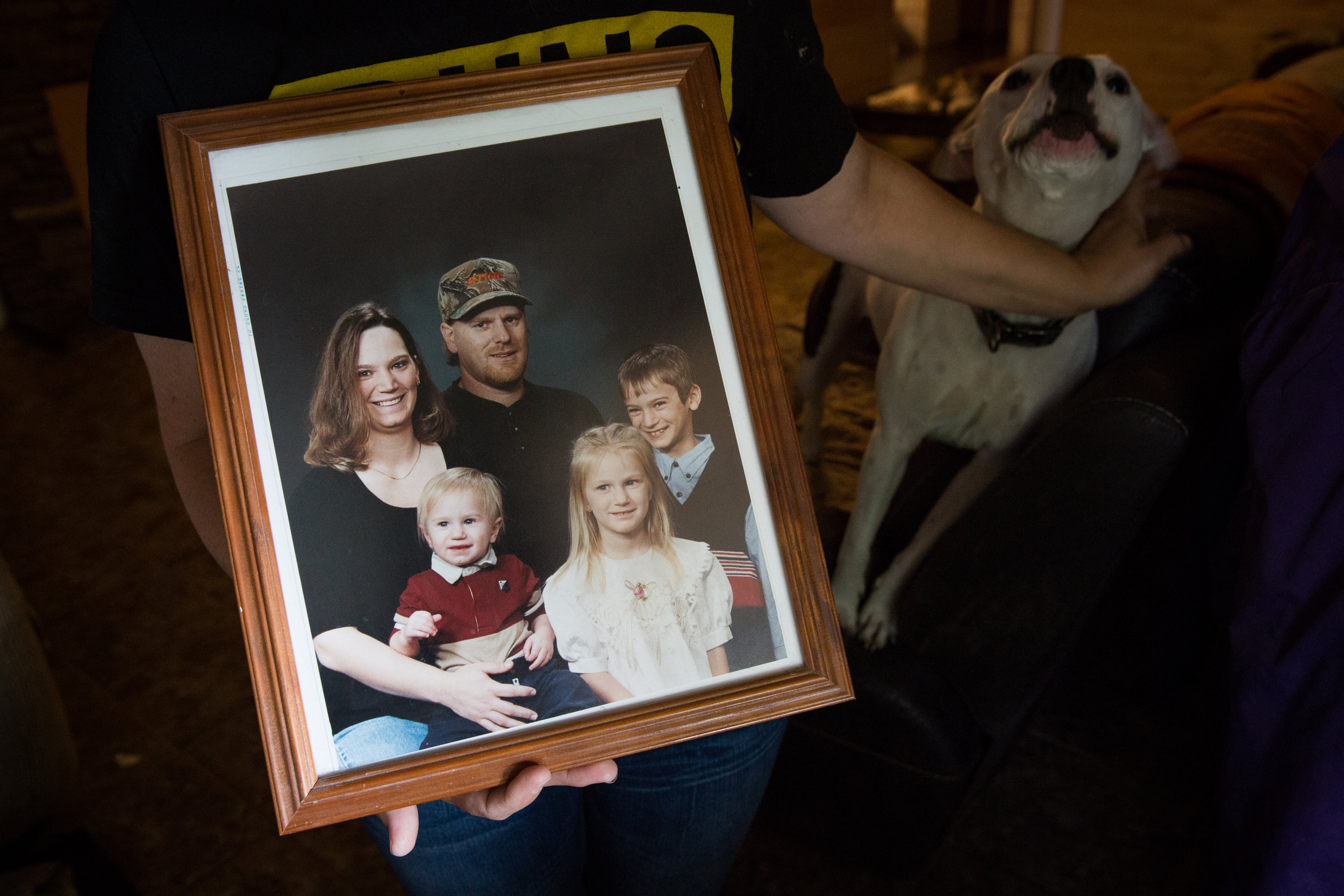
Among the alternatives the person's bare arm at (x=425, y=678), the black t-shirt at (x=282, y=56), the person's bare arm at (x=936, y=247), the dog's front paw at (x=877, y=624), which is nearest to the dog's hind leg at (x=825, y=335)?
the dog's front paw at (x=877, y=624)

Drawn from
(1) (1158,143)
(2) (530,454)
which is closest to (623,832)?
(2) (530,454)

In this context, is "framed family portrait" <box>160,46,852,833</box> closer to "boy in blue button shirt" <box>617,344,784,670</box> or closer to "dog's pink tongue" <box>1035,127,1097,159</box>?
"boy in blue button shirt" <box>617,344,784,670</box>

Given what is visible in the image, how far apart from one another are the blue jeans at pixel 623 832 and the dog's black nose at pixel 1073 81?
796 mm

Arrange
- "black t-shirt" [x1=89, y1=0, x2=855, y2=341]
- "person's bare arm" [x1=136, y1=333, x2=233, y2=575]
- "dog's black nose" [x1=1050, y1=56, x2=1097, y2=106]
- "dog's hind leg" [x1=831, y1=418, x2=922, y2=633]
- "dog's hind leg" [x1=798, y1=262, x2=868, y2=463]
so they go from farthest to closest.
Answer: "dog's hind leg" [x1=798, y1=262, x2=868, y2=463] < "dog's hind leg" [x1=831, y1=418, x2=922, y2=633] < "dog's black nose" [x1=1050, y1=56, x2=1097, y2=106] < "person's bare arm" [x1=136, y1=333, x2=233, y2=575] < "black t-shirt" [x1=89, y1=0, x2=855, y2=341]

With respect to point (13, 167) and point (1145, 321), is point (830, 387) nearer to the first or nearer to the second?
point (1145, 321)

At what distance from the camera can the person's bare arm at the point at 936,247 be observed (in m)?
0.75

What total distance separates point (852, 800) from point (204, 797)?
116 centimetres

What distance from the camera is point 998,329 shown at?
1.10 meters

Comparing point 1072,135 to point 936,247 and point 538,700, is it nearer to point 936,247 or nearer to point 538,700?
point 936,247

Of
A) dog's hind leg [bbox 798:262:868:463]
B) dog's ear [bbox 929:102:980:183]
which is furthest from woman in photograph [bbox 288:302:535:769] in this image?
dog's hind leg [bbox 798:262:868:463]

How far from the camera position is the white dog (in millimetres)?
1044

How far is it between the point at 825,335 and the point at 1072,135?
0.74 meters

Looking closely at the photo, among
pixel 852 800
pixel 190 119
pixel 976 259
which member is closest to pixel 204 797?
pixel 852 800

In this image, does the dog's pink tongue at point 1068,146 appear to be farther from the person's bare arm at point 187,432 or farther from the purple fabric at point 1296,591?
the person's bare arm at point 187,432
